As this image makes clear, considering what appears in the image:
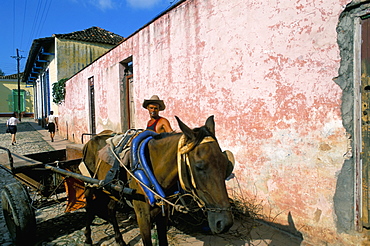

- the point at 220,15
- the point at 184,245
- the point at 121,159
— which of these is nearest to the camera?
the point at 121,159

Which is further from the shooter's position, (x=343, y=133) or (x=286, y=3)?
(x=286, y=3)

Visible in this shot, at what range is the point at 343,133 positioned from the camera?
2.73 metres

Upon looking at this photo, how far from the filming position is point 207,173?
179cm

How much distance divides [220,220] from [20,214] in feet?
8.82

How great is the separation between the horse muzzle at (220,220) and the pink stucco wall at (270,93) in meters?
1.82

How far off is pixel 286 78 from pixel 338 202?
1662 millimetres

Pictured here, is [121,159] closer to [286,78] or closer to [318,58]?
[286,78]

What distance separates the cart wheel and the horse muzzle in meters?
2.59

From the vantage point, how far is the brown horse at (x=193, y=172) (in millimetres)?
1756

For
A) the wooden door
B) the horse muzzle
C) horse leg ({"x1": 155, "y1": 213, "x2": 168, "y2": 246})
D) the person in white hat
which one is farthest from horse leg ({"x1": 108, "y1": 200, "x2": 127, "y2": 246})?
the wooden door

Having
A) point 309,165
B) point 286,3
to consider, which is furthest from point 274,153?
point 286,3

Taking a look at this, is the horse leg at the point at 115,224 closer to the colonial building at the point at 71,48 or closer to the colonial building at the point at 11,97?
the colonial building at the point at 71,48

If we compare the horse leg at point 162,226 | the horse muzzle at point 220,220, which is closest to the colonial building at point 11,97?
the horse leg at point 162,226

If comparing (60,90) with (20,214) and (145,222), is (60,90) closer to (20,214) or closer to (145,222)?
(20,214)
